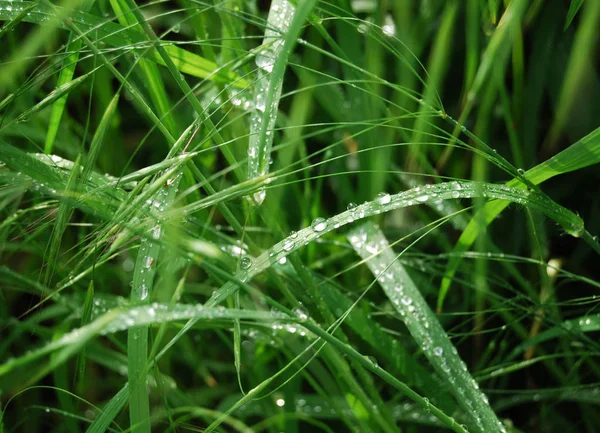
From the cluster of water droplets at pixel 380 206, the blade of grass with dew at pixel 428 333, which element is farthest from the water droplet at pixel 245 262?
the blade of grass with dew at pixel 428 333

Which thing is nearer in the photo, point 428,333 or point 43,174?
point 43,174

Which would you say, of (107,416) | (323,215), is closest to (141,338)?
(107,416)

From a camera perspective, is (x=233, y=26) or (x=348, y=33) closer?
(x=233, y=26)

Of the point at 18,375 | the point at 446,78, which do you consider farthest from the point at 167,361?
the point at 446,78

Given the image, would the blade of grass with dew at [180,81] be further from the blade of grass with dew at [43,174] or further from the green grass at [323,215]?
the blade of grass with dew at [43,174]

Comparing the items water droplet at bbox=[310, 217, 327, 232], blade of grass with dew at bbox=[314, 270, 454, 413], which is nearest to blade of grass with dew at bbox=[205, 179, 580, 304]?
water droplet at bbox=[310, 217, 327, 232]

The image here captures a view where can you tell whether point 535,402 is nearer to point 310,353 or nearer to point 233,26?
point 310,353

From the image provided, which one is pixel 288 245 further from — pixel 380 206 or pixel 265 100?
pixel 265 100
